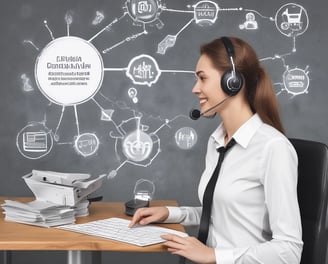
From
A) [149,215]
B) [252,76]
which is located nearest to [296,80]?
[252,76]

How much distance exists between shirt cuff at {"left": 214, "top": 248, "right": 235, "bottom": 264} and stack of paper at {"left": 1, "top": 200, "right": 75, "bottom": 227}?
1.77 ft

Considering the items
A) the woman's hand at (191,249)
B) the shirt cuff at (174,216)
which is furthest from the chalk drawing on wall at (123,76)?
the woman's hand at (191,249)

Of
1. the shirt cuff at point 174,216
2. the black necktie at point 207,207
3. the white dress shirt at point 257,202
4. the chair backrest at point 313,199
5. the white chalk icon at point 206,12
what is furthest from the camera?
the white chalk icon at point 206,12

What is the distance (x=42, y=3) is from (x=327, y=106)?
145 centimetres

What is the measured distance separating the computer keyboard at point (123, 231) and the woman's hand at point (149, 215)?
2 cm

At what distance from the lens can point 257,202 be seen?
1.48 metres

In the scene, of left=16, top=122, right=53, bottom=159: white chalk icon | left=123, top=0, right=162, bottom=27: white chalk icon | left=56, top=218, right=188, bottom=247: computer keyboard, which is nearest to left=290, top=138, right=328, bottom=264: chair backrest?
left=56, top=218, right=188, bottom=247: computer keyboard

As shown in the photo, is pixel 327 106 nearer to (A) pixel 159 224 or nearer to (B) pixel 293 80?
(B) pixel 293 80

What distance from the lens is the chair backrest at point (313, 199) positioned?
4.83 feet

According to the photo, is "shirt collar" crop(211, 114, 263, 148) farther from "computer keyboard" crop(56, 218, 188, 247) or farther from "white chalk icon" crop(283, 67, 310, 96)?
"white chalk icon" crop(283, 67, 310, 96)

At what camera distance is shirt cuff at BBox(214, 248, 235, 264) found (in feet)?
4.54

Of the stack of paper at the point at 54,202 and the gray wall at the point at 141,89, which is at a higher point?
the gray wall at the point at 141,89

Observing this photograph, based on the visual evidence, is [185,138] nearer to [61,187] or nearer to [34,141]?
[34,141]

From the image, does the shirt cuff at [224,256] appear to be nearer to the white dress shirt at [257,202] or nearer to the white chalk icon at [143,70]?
the white dress shirt at [257,202]
